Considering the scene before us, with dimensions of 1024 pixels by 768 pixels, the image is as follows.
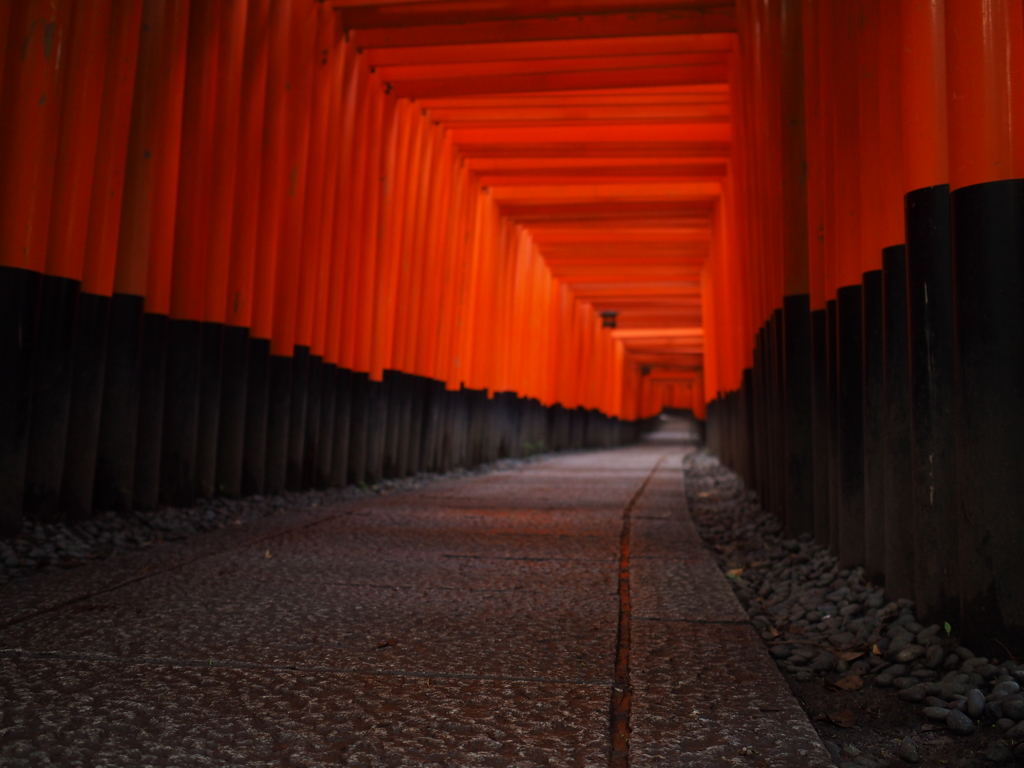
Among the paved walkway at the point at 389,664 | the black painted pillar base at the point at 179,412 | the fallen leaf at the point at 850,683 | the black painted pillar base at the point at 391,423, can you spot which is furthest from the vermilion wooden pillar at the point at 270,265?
the fallen leaf at the point at 850,683

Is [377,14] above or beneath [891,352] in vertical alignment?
above

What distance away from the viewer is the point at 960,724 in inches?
69.3

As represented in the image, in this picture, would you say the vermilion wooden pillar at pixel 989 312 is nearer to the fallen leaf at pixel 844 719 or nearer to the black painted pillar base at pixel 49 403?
the fallen leaf at pixel 844 719

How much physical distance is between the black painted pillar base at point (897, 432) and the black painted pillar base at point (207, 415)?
14.7ft

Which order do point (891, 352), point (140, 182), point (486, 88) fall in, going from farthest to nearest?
point (486, 88)
point (140, 182)
point (891, 352)

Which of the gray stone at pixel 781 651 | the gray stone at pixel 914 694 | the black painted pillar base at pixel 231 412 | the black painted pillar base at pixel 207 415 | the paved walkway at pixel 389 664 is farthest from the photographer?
the black painted pillar base at pixel 231 412

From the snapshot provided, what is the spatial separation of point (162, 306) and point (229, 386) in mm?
967

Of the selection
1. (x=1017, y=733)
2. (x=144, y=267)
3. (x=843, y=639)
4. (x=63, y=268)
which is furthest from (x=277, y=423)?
(x=1017, y=733)

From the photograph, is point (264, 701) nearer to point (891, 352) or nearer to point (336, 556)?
point (336, 556)

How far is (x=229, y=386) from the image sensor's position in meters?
5.87

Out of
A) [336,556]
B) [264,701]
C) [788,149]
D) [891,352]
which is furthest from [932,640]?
[788,149]

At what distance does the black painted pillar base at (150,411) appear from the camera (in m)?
4.91

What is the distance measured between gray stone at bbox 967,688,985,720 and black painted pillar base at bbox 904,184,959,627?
41 centimetres

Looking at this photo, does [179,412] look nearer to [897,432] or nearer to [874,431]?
[874,431]
